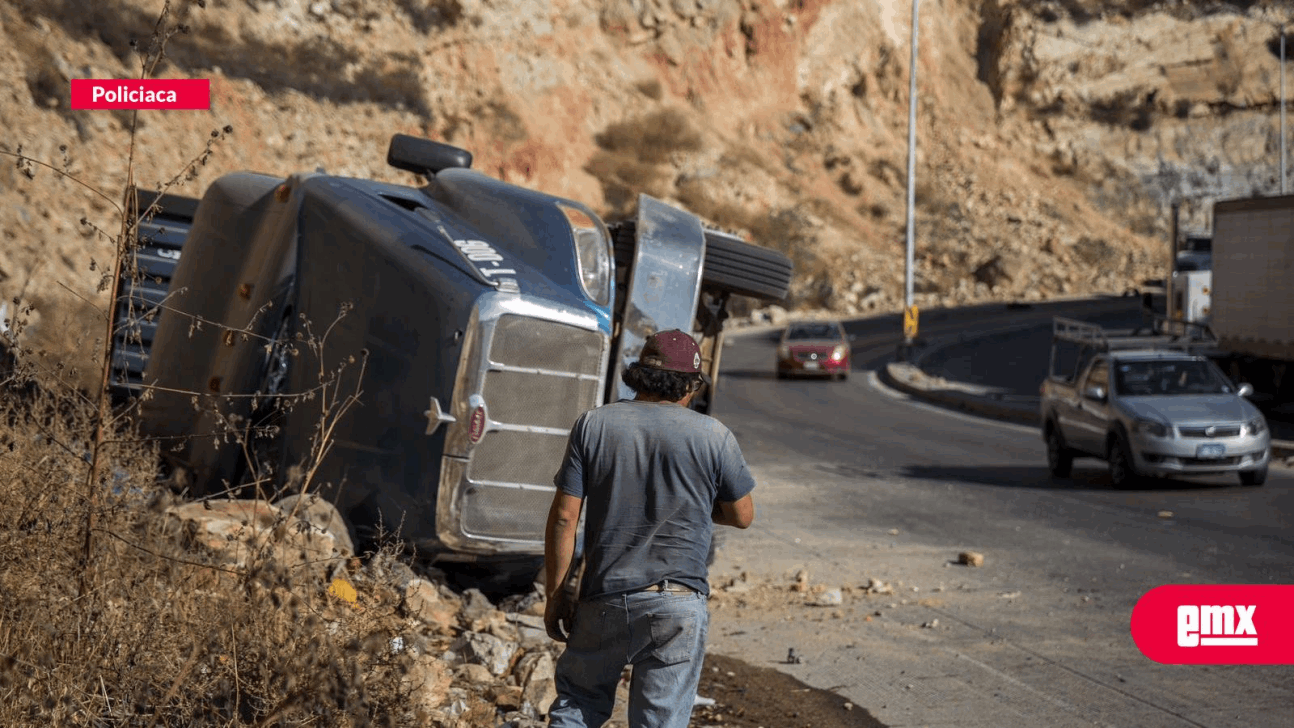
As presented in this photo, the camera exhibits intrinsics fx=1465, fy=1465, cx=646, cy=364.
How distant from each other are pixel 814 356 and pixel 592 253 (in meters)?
30.0

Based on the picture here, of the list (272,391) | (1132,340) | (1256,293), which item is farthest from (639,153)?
(272,391)

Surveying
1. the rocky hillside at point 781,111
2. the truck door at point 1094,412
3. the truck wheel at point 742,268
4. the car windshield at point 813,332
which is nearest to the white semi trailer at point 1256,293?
the truck door at point 1094,412

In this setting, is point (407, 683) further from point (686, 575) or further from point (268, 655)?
point (686, 575)

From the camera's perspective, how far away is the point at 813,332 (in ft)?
134

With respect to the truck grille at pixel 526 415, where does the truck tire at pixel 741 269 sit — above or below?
above

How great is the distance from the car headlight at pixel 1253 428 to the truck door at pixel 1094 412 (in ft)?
5.10

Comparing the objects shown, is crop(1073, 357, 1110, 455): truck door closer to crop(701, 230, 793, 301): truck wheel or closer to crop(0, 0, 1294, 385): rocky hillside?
crop(701, 230, 793, 301): truck wheel

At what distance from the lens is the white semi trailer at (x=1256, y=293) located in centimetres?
2577

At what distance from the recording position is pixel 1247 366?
27.2 meters

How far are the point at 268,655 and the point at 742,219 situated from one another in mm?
67088

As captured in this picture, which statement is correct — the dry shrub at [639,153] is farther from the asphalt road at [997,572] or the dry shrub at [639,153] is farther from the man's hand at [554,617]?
the man's hand at [554,617]

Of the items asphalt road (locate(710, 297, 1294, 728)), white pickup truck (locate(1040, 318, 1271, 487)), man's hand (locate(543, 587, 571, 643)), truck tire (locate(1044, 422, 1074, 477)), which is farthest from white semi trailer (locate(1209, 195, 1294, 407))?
man's hand (locate(543, 587, 571, 643))

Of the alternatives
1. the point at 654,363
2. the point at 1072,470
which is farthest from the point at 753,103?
the point at 654,363

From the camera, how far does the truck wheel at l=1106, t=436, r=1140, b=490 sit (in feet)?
54.1
